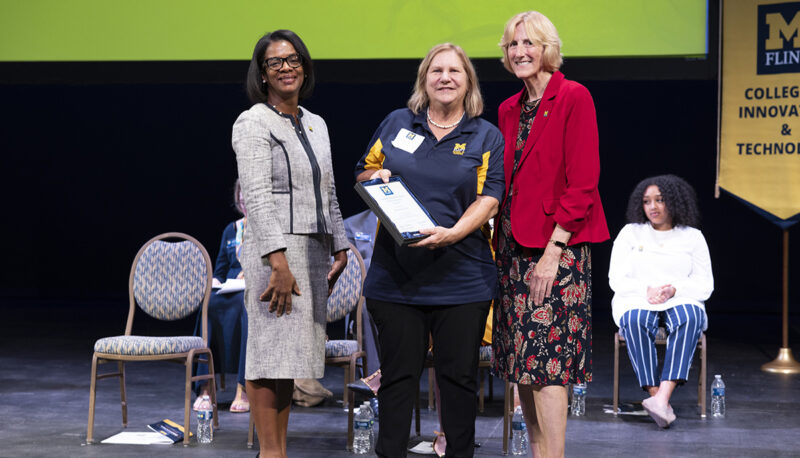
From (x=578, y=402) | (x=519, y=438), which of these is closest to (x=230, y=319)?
(x=519, y=438)

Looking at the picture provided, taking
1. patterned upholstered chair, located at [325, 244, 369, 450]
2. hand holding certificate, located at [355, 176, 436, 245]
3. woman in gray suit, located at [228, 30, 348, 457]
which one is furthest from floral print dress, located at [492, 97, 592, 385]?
patterned upholstered chair, located at [325, 244, 369, 450]

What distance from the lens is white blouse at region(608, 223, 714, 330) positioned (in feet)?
14.6

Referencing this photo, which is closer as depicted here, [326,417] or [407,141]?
[407,141]

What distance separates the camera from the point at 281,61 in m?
2.65

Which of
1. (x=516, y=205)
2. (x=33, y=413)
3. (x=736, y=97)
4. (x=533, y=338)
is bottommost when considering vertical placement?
(x=33, y=413)

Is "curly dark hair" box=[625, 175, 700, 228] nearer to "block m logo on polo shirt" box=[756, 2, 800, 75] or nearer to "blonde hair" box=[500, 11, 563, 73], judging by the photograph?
"block m logo on polo shirt" box=[756, 2, 800, 75]

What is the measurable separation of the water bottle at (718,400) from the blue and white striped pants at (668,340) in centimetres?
21

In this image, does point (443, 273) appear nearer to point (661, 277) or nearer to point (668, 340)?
point (668, 340)

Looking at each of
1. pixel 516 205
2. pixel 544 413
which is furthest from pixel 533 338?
pixel 516 205

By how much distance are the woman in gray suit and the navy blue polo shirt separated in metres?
0.28

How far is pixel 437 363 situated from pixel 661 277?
7.79ft

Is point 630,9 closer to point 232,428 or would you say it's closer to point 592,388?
point 592,388

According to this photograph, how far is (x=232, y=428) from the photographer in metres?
3.95

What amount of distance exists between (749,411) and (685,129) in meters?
5.16
